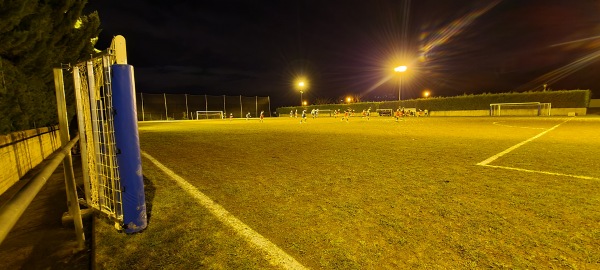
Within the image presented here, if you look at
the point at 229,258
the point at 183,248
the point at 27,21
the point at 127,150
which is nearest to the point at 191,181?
the point at 127,150

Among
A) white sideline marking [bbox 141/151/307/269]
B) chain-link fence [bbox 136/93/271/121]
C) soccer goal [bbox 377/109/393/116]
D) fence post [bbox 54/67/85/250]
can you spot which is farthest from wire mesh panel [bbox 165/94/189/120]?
fence post [bbox 54/67/85/250]

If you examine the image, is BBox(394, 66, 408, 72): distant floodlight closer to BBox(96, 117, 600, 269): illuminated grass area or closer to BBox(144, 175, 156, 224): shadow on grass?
→ BBox(96, 117, 600, 269): illuminated grass area

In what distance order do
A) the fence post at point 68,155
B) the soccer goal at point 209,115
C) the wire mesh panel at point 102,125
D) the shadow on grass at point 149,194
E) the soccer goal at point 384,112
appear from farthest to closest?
the soccer goal at point 209,115
the soccer goal at point 384,112
the shadow on grass at point 149,194
the wire mesh panel at point 102,125
the fence post at point 68,155

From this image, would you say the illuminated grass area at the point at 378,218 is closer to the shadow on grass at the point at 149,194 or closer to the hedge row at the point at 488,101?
the shadow on grass at the point at 149,194

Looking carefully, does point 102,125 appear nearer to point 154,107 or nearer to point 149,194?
point 149,194

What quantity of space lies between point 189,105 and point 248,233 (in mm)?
49050

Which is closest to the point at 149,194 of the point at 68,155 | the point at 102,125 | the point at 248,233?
the point at 102,125

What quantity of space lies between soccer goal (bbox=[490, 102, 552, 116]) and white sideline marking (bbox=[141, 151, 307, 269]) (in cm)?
3786

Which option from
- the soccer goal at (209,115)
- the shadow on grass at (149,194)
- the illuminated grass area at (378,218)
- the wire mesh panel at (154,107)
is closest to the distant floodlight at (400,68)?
the soccer goal at (209,115)

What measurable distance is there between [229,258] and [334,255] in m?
0.81

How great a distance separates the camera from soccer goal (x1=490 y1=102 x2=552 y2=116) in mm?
29641

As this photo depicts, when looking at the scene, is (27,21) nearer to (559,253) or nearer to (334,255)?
(334,255)

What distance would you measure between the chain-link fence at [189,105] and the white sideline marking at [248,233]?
122 ft

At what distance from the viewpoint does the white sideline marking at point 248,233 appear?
2.02 meters
